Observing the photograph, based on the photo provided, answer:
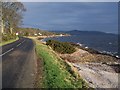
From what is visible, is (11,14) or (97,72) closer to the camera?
(97,72)

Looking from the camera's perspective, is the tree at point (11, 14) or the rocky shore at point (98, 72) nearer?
the rocky shore at point (98, 72)

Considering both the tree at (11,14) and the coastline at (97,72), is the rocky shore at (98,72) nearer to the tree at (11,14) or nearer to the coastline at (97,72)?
the coastline at (97,72)

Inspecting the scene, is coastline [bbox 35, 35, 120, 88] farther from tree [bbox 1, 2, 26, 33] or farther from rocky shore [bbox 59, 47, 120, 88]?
tree [bbox 1, 2, 26, 33]

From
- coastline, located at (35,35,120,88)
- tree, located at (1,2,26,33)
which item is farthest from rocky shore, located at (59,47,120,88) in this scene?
tree, located at (1,2,26,33)

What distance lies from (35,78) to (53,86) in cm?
226

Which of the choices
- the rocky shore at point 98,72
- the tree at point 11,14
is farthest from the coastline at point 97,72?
the tree at point 11,14

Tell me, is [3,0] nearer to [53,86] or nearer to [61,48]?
[61,48]

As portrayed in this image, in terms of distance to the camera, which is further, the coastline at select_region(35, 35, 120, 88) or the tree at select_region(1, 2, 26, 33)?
the tree at select_region(1, 2, 26, 33)

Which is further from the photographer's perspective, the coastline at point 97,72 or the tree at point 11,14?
the tree at point 11,14

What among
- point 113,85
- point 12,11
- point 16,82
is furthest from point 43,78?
point 12,11

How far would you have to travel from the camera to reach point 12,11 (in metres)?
79.0

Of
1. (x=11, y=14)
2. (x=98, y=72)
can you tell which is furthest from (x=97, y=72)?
(x=11, y=14)

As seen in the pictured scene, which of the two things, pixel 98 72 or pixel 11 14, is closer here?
pixel 98 72

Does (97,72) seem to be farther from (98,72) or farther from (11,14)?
(11,14)
